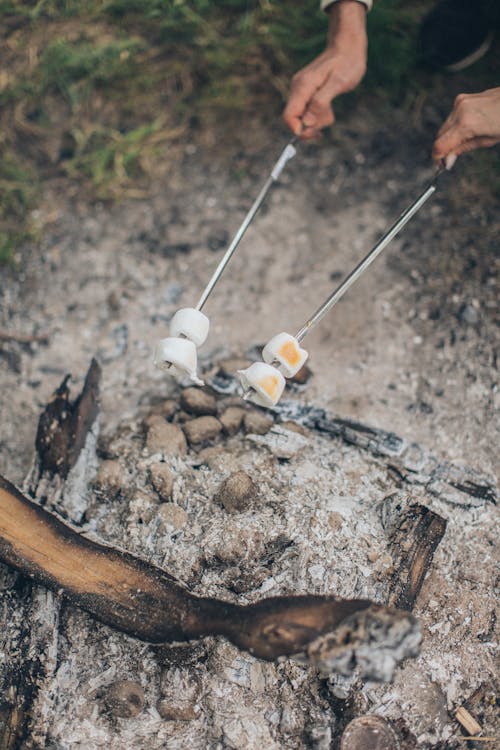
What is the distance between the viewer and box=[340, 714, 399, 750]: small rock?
1910 mm

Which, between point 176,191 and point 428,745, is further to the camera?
point 176,191

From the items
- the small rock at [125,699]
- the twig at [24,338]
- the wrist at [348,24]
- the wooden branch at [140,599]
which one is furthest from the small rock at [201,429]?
the wrist at [348,24]

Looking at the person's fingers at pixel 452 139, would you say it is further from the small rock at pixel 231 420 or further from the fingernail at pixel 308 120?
the small rock at pixel 231 420

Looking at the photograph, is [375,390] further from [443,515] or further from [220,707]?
[220,707]

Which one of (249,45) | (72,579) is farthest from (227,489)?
(249,45)

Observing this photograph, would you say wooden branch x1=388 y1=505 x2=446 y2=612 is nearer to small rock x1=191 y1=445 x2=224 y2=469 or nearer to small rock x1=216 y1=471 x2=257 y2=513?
small rock x1=216 y1=471 x2=257 y2=513

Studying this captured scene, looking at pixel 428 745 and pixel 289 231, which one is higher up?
pixel 289 231

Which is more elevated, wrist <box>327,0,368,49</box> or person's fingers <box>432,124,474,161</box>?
wrist <box>327,0,368,49</box>

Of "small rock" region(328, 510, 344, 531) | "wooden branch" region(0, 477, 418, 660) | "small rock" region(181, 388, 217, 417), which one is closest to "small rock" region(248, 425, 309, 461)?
"small rock" region(181, 388, 217, 417)

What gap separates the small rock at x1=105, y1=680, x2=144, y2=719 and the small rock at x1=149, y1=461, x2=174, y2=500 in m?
0.68

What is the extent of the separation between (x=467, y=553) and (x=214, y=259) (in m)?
2.06

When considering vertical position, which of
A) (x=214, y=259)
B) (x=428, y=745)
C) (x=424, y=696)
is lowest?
(x=428, y=745)

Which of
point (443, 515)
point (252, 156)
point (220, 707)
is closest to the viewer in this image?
point (220, 707)

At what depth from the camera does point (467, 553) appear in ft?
7.59
